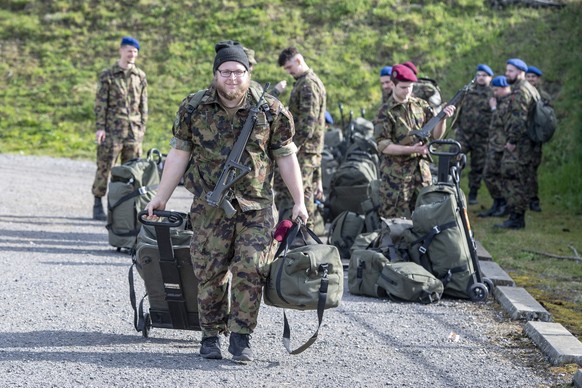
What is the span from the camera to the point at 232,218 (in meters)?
6.37

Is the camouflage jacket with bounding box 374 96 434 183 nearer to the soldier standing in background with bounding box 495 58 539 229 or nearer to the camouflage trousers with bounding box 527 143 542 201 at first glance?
the soldier standing in background with bounding box 495 58 539 229

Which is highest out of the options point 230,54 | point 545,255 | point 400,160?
point 230,54

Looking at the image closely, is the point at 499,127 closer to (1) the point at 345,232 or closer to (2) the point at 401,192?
(1) the point at 345,232

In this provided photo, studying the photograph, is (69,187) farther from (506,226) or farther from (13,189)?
(506,226)

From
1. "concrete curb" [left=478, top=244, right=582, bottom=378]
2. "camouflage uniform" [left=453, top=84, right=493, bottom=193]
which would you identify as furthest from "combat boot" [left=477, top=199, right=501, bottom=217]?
"concrete curb" [left=478, top=244, right=582, bottom=378]

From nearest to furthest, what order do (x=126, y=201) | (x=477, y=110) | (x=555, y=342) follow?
(x=555, y=342) → (x=126, y=201) → (x=477, y=110)

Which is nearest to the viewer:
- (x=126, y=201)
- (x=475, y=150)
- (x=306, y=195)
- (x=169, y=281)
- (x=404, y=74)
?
(x=169, y=281)

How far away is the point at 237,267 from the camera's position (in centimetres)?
627

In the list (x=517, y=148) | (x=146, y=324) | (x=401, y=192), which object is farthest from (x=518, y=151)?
(x=146, y=324)

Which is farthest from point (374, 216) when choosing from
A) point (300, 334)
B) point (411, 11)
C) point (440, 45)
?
point (411, 11)

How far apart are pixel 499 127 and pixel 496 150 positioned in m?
0.42

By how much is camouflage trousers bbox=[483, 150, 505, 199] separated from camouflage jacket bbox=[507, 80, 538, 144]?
119 centimetres

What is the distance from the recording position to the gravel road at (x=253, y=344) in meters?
6.03

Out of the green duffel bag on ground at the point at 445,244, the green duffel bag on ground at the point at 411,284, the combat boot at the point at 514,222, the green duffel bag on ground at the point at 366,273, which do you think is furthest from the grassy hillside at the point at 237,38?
the green duffel bag on ground at the point at 411,284
